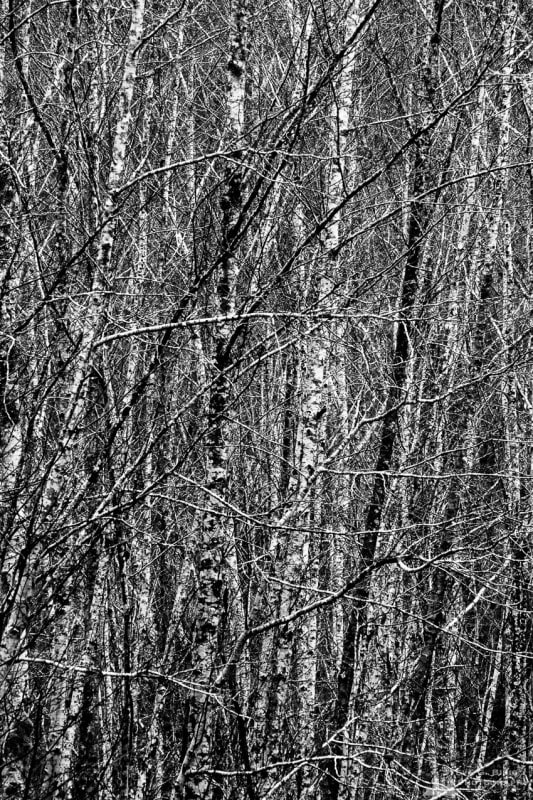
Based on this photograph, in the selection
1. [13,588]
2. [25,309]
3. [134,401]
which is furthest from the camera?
[25,309]

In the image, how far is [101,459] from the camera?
A: 214 inches

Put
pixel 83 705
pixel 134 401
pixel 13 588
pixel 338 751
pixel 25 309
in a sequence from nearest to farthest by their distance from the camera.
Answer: pixel 13 588 < pixel 134 401 < pixel 25 309 < pixel 83 705 < pixel 338 751

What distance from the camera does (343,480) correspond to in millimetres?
9391

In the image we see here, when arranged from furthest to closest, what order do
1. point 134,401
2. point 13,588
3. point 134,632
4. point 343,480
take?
point 343,480, point 134,632, point 134,401, point 13,588

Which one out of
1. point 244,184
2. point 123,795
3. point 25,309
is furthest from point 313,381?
point 123,795

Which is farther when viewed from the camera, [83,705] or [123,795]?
[83,705]

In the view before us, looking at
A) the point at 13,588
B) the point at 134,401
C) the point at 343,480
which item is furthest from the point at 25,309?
the point at 343,480

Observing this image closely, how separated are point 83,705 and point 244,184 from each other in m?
3.87

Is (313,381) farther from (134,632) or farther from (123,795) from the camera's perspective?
(123,795)

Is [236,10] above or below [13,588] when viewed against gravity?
above

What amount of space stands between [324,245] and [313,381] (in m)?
1.08

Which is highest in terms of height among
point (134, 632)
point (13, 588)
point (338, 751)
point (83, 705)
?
point (13, 588)

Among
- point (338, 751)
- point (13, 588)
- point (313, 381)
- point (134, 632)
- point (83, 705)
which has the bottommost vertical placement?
point (338, 751)

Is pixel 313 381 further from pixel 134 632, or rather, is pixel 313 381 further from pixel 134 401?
pixel 134 632
